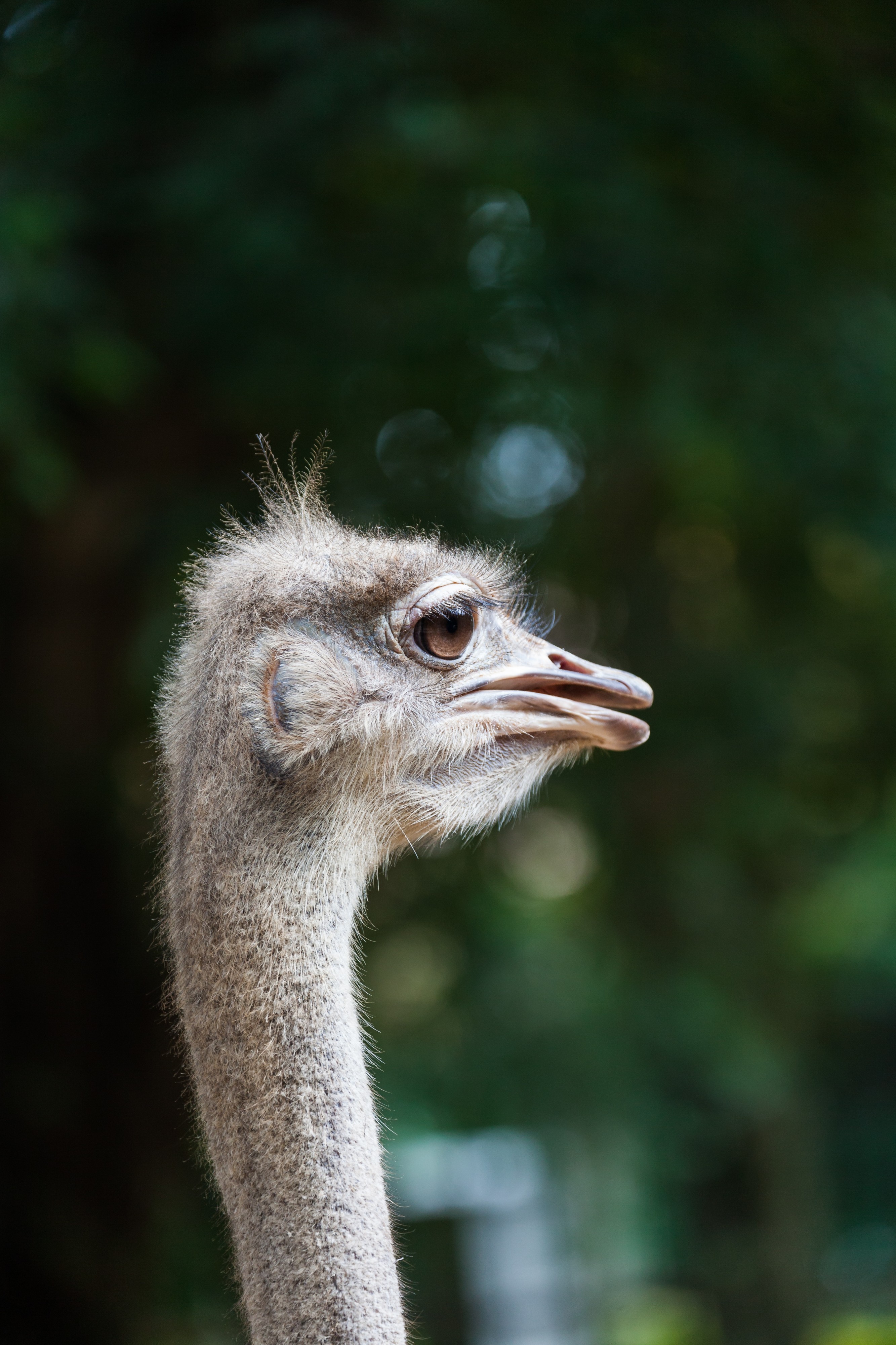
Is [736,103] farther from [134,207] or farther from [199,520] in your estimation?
[199,520]

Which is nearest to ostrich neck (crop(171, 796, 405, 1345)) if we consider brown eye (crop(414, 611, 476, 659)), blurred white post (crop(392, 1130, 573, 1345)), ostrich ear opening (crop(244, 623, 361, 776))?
ostrich ear opening (crop(244, 623, 361, 776))

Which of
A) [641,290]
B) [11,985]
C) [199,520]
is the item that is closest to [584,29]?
[641,290]

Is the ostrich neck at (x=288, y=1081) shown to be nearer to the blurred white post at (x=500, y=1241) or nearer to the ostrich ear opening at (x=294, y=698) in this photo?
the ostrich ear opening at (x=294, y=698)

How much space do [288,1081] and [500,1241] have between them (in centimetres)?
1235

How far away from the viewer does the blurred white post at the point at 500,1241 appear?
10625 mm

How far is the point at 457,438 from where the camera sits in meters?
5.27

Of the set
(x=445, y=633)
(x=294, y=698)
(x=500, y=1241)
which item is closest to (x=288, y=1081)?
(x=294, y=698)

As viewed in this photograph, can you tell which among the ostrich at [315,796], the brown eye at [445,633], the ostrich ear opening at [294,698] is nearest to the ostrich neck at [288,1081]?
the ostrich at [315,796]

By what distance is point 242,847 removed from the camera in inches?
75.7

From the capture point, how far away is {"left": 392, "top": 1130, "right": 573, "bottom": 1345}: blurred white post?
10.6 m

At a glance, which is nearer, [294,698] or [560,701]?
[294,698]

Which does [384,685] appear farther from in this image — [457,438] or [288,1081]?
[457,438]

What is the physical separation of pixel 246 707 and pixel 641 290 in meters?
3.47

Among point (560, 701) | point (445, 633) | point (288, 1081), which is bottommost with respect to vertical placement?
point (288, 1081)
